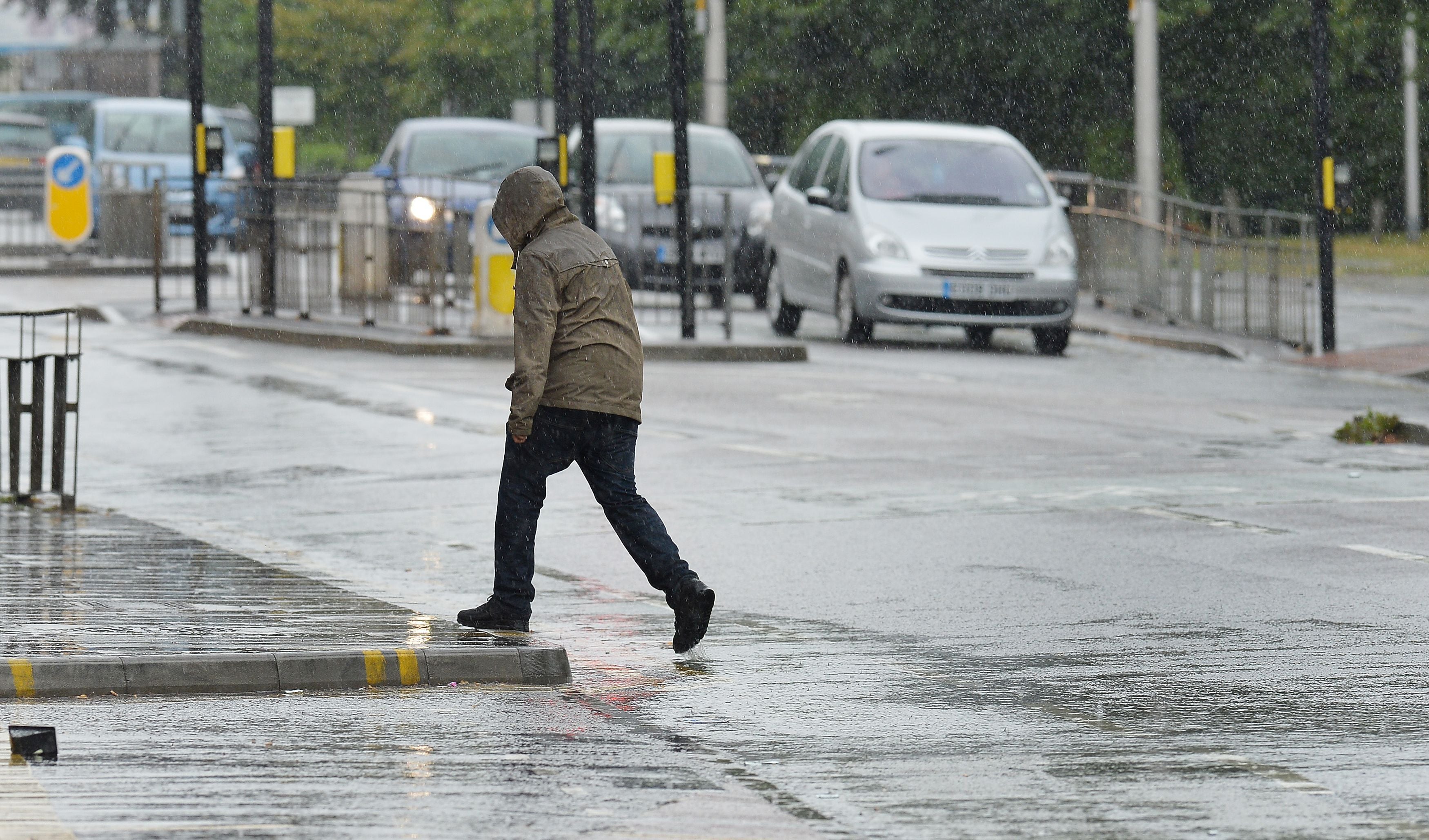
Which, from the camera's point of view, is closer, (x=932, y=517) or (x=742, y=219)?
(x=932, y=517)

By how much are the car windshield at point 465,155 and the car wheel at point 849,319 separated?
6239 mm

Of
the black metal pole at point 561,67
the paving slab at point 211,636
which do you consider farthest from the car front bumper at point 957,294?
the paving slab at point 211,636

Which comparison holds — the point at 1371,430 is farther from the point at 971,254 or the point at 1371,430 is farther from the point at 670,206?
the point at 670,206

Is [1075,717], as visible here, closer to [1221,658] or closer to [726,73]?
[1221,658]

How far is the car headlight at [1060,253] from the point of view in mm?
20969

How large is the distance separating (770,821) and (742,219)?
1933cm

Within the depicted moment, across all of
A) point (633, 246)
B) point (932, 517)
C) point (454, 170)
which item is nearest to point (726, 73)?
point (454, 170)

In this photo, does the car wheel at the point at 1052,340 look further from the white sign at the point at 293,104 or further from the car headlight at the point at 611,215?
the white sign at the point at 293,104

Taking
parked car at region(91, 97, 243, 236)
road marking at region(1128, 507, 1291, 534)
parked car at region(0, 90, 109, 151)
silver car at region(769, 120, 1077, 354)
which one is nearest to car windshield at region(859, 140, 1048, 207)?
silver car at region(769, 120, 1077, 354)

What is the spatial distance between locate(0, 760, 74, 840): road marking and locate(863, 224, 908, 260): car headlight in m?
15.2

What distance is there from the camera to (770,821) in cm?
548

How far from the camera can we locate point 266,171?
78.8ft

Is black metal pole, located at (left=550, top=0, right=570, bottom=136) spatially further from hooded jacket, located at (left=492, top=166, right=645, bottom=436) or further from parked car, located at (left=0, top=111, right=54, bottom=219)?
parked car, located at (left=0, top=111, right=54, bottom=219)

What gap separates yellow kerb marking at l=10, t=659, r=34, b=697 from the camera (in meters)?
6.84
